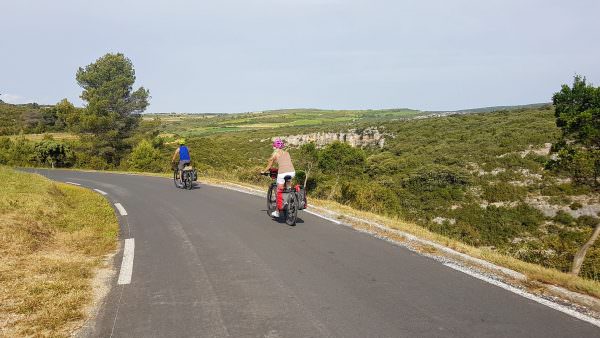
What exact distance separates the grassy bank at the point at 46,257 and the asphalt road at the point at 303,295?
436 millimetres

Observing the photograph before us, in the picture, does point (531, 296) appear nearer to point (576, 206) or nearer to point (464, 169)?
point (576, 206)

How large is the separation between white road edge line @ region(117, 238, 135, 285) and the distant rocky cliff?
57346 millimetres

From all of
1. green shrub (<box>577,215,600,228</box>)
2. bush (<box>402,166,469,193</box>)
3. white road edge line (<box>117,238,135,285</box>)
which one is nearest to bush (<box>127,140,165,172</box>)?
bush (<box>402,166,469,193</box>)

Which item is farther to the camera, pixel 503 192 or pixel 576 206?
pixel 503 192

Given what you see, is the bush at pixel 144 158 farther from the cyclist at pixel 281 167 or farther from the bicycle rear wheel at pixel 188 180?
the cyclist at pixel 281 167

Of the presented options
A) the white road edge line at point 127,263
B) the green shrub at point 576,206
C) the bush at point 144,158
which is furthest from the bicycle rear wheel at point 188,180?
the green shrub at point 576,206

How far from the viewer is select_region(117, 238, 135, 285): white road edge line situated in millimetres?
5629

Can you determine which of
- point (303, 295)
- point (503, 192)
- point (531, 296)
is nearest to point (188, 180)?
point (303, 295)

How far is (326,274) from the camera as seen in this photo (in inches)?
229

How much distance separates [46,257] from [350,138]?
72486 mm

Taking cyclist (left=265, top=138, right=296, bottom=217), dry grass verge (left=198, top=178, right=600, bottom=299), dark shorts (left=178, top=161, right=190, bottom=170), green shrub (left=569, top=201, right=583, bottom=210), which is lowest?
green shrub (left=569, top=201, right=583, bottom=210)

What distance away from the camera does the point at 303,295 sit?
4.98 m

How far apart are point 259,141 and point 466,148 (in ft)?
152

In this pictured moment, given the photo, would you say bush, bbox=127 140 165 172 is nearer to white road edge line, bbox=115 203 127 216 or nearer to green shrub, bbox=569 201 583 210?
white road edge line, bbox=115 203 127 216
